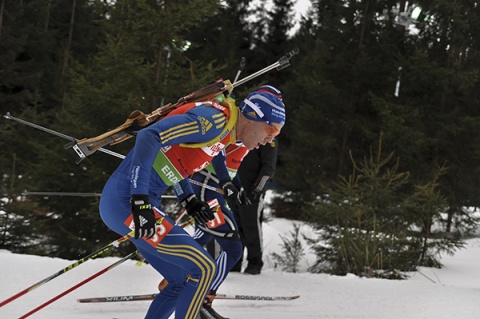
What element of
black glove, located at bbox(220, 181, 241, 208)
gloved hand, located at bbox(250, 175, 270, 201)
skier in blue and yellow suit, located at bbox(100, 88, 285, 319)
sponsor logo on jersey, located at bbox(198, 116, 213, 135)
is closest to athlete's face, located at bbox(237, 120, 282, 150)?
skier in blue and yellow suit, located at bbox(100, 88, 285, 319)

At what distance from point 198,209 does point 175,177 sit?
25.3 inches

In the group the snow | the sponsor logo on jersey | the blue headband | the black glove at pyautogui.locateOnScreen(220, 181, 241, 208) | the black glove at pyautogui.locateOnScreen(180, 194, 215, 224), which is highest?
the blue headband

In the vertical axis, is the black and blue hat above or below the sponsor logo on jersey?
above

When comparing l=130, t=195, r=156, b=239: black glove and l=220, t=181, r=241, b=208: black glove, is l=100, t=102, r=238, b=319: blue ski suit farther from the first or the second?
l=220, t=181, r=241, b=208: black glove

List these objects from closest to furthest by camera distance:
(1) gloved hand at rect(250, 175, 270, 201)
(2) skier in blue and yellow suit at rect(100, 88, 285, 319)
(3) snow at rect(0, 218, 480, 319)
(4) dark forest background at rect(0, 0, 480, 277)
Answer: (2) skier in blue and yellow suit at rect(100, 88, 285, 319) → (3) snow at rect(0, 218, 480, 319) → (1) gloved hand at rect(250, 175, 270, 201) → (4) dark forest background at rect(0, 0, 480, 277)

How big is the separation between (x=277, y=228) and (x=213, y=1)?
7103 millimetres

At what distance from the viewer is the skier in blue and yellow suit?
2836 millimetres

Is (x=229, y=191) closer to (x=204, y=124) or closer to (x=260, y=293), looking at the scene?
(x=260, y=293)

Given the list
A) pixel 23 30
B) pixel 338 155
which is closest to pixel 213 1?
pixel 338 155

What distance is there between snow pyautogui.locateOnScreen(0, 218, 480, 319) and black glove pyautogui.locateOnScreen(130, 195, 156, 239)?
191cm

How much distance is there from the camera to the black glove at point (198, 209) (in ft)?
12.4

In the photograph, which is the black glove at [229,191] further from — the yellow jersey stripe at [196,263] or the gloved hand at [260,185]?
the yellow jersey stripe at [196,263]

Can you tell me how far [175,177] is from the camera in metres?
3.21

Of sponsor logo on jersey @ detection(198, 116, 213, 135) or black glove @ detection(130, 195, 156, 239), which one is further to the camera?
sponsor logo on jersey @ detection(198, 116, 213, 135)
